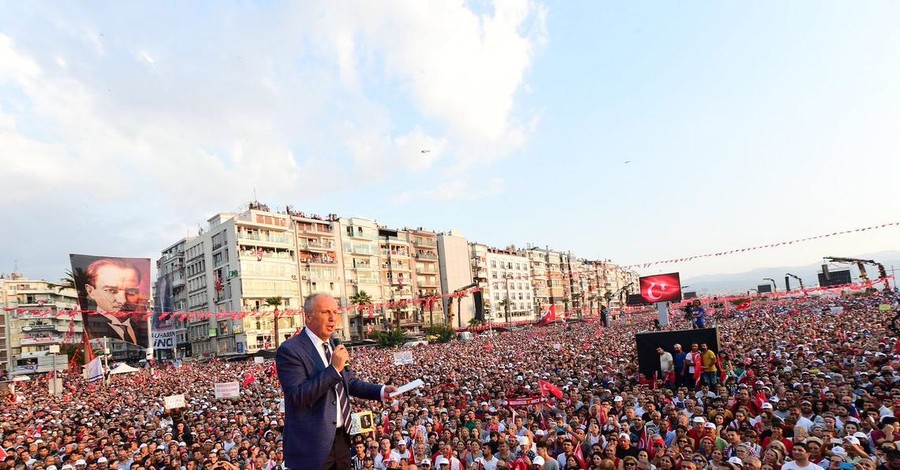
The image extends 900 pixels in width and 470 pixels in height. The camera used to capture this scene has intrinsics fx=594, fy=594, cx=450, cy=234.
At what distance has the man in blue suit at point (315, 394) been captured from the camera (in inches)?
145

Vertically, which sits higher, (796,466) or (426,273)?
(426,273)

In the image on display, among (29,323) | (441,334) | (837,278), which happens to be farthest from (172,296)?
(837,278)

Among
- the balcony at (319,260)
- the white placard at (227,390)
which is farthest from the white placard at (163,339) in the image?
the white placard at (227,390)

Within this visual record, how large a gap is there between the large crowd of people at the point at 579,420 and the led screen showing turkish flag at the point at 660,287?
201 inches

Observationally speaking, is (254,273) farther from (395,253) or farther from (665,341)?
(665,341)

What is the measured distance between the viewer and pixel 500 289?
4530 inches

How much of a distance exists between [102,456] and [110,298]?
43758mm

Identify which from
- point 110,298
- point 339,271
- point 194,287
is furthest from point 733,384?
point 194,287

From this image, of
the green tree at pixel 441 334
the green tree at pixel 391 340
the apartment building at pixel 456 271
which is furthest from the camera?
the apartment building at pixel 456 271

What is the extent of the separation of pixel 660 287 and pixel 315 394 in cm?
2987

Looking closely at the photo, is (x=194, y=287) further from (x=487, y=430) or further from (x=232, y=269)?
(x=487, y=430)

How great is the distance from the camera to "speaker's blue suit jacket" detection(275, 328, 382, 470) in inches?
144

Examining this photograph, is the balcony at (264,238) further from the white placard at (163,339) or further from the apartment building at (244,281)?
the white placard at (163,339)

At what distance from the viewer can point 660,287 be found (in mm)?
31000
